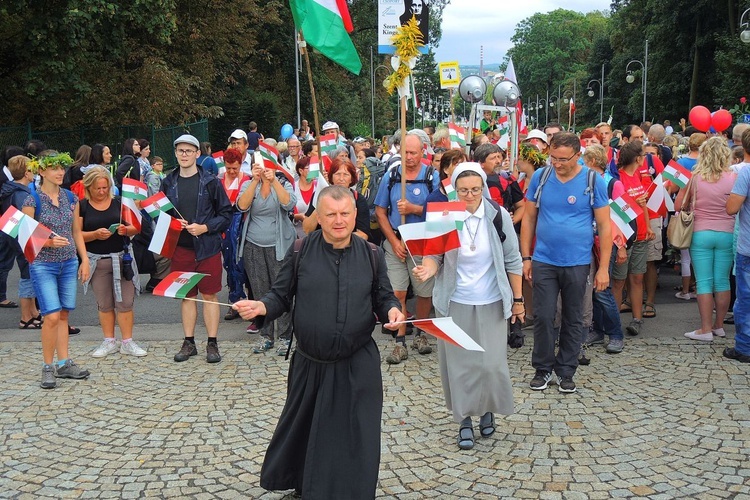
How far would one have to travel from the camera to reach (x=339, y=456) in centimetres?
427

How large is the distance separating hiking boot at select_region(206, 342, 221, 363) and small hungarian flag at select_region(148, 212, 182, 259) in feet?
3.35

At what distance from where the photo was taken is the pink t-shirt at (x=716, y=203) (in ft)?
25.2

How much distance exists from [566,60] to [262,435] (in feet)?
406

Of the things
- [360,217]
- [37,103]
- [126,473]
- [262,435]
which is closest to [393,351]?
[360,217]

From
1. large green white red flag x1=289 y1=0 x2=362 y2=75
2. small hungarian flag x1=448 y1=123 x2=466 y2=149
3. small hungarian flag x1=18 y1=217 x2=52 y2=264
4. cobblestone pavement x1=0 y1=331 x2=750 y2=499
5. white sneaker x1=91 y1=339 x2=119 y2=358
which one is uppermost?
large green white red flag x1=289 y1=0 x2=362 y2=75

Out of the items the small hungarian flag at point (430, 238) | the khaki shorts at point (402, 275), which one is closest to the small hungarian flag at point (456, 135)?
the khaki shorts at point (402, 275)

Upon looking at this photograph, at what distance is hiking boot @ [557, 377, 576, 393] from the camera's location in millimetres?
6480

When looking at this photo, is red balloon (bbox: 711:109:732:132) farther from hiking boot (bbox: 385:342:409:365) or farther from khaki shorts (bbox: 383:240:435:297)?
hiking boot (bbox: 385:342:409:365)

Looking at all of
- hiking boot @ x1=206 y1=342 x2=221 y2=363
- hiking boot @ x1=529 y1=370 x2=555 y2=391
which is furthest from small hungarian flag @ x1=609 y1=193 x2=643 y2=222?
hiking boot @ x1=206 y1=342 x2=221 y2=363

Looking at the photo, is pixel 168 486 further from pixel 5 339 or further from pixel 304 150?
pixel 304 150

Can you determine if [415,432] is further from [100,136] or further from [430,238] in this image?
[100,136]

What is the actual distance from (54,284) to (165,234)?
1.04 meters

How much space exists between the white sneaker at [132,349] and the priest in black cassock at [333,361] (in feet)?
12.7

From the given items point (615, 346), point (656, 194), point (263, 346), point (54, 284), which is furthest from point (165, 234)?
point (656, 194)
